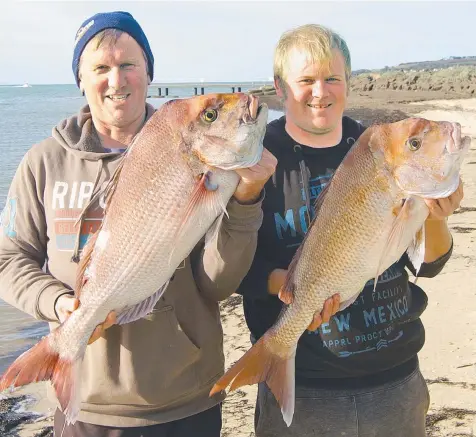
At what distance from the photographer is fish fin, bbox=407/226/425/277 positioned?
2.86 m

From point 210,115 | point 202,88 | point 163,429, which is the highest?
point 202,88

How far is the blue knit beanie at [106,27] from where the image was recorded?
2.96 meters

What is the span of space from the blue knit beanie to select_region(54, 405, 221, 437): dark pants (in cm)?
176

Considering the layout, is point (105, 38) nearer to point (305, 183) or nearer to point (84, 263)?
point (84, 263)

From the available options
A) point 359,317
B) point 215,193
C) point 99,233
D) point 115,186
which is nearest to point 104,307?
point 99,233

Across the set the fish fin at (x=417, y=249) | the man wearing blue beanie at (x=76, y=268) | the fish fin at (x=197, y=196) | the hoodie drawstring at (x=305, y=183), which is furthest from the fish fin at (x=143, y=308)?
the fish fin at (x=417, y=249)

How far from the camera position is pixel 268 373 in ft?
9.61

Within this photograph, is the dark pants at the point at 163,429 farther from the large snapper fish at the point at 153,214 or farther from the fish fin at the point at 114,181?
the fish fin at the point at 114,181

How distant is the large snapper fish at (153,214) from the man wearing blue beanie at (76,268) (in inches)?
6.9

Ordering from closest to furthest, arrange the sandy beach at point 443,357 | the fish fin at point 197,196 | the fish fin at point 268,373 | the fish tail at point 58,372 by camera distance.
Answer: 1. the fish fin at point 197,196
2. the fish tail at point 58,372
3. the fish fin at point 268,373
4. the sandy beach at point 443,357

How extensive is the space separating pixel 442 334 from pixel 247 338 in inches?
78.9

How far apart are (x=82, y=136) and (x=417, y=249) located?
172 centimetres

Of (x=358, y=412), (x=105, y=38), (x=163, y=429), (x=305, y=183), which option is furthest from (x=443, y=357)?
(x=105, y=38)

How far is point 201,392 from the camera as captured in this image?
9.90 ft
